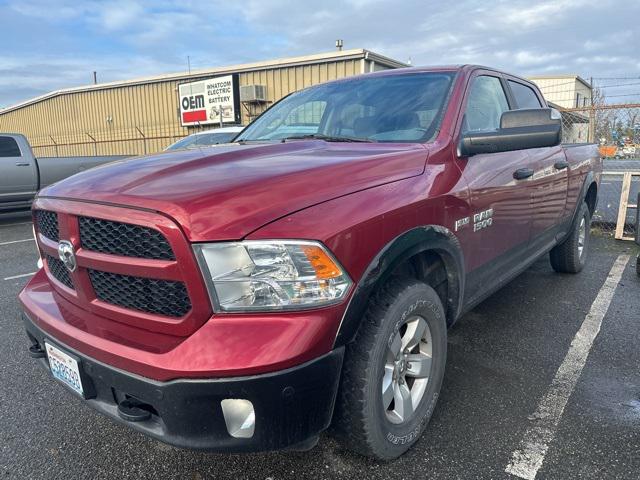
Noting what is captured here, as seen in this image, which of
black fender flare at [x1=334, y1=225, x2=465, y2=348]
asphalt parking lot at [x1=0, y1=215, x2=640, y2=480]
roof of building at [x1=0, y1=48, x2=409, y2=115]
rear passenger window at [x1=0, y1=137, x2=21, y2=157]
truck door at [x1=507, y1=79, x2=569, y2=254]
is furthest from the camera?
roof of building at [x1=0, y1=48, x2=409, y2=115]

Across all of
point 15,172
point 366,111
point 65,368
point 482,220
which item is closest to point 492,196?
point 482,220

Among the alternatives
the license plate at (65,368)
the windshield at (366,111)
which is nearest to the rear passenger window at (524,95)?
the windshield at (366,111)

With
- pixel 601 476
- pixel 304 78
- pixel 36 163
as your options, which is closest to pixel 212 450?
pixel 601 476

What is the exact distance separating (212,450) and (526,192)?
8.39 feet

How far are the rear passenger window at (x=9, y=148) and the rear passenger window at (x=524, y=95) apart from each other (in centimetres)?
995

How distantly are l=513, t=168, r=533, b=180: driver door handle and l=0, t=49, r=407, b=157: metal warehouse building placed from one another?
1127 centimetres

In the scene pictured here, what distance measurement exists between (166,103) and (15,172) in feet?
32.3

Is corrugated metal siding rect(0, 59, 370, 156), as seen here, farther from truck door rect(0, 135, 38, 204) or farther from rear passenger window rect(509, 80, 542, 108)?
rear passenger window rect(509, 80, 542, 108)

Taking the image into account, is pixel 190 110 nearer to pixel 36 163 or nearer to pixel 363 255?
pixel 36 163

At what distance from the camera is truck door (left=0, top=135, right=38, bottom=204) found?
9641 mm

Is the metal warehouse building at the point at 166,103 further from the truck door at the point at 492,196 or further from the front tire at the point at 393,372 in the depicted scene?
the front tire at the point at 393,372

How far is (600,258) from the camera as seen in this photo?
5859 mm

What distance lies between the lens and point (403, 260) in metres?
2.02

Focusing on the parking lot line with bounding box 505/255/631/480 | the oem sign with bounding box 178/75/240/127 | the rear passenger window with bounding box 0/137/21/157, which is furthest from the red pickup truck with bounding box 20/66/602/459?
the oem sign with bounding box 178/75/240/127
